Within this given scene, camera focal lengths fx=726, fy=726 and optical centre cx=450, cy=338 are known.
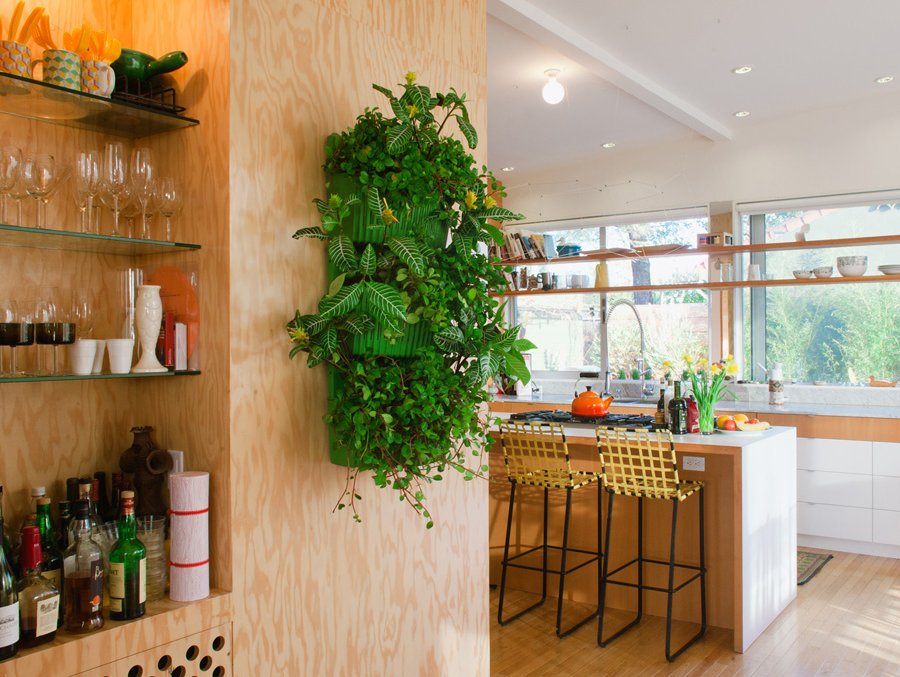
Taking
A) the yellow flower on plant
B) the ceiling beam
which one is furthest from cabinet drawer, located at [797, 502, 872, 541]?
the yellow flower on plant

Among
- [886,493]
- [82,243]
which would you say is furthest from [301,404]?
[886,493]

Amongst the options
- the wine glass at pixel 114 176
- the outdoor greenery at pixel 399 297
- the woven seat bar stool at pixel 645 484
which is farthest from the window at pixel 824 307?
the wine glass at pixel 114 176

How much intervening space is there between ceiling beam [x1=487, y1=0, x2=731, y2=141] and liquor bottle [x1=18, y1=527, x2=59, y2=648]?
3.03 meters

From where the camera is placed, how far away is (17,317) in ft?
4.80

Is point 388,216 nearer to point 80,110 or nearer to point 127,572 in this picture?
point 80,110

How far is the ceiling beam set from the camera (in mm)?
3602

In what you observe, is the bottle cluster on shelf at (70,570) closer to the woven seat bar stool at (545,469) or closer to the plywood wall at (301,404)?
the plywood wall at (301,404)

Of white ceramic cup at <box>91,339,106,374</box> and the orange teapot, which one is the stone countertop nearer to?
the orange teapot

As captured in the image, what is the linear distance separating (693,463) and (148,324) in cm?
259

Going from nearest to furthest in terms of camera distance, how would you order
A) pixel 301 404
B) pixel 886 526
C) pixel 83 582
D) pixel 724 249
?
1. pixel 83 582
2. pixel 301 404
3. pixel 886 526
4. pixel 724 249

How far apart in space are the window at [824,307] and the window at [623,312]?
0.45 m

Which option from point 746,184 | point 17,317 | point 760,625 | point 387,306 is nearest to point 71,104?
point 17,317

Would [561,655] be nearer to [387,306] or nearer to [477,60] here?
[387,306]

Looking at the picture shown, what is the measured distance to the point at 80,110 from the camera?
5.23 ft
